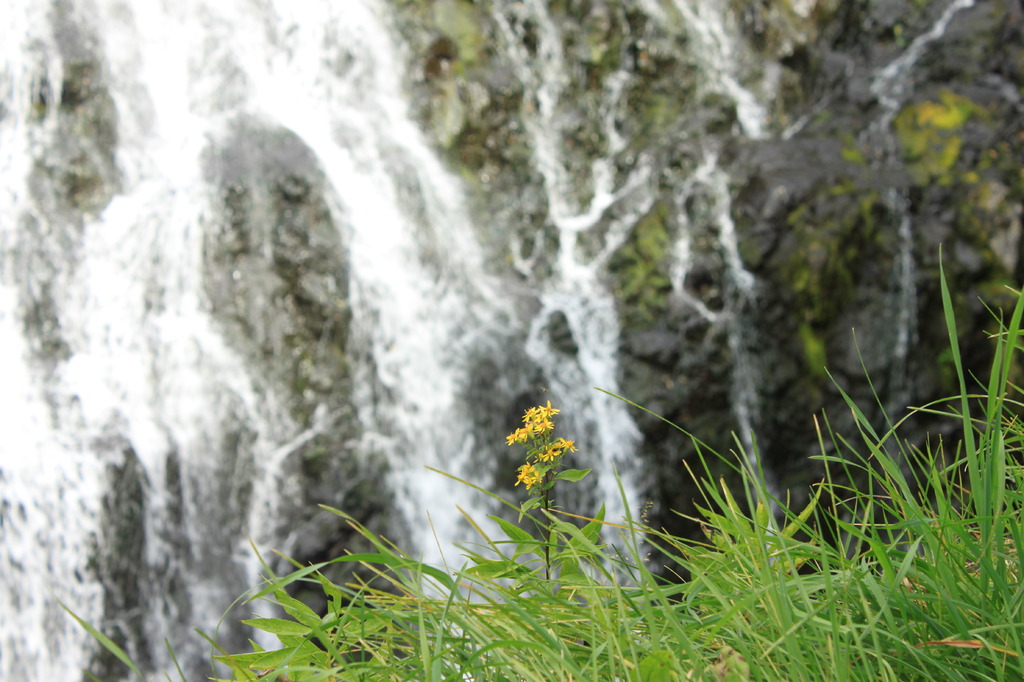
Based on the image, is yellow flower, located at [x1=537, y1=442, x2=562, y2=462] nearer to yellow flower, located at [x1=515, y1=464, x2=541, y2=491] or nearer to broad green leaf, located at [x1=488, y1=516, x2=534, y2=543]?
yellow flower, located at [x1=515, y1=464, x2=541, y2=491]

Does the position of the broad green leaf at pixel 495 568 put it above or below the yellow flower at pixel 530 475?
below

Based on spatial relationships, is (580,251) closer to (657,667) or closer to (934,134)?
(934,134)

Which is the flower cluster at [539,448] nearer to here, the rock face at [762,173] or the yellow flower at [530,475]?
the yellow flower at [530,475]

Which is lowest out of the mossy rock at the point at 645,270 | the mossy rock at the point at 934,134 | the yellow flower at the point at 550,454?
the mossy rock at the point at 645,270

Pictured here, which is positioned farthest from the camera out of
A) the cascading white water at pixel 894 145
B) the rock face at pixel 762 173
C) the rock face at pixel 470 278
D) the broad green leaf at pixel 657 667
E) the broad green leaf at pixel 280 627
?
the cascading white water at pixel 894 145

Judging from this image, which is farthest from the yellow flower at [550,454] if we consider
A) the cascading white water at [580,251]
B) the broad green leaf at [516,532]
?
the cascading white water at [580,251]

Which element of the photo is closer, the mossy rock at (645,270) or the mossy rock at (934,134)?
the mossy rock at (645,270)

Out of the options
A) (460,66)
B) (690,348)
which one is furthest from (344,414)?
(460,66)

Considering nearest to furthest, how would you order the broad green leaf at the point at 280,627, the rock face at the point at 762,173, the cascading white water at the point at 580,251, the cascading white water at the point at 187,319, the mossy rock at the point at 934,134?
the broad green leaf at the point at 280,627 → the cascading white water at the point at 187,319 → the cascading white water at the point at 580,251 → the rock face at the point at 762,173 → the mossy rock at the point at 934,134

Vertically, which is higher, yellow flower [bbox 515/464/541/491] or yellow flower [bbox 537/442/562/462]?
yellow flower [bbox 537/442/562/462]

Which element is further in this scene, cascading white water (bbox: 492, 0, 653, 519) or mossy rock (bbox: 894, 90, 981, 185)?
mossy rock (bbox: 894, 90, 981, 185)

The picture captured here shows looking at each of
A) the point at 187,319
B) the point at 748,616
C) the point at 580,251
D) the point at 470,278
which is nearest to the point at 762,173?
the point at 580,251

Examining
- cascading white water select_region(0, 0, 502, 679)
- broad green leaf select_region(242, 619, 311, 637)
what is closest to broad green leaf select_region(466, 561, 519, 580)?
broad green leaf select_region(242, 619, 311, 637)

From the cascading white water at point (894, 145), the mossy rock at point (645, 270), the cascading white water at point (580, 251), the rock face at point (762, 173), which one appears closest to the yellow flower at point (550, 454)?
the cascading white water at point (580, 251)
